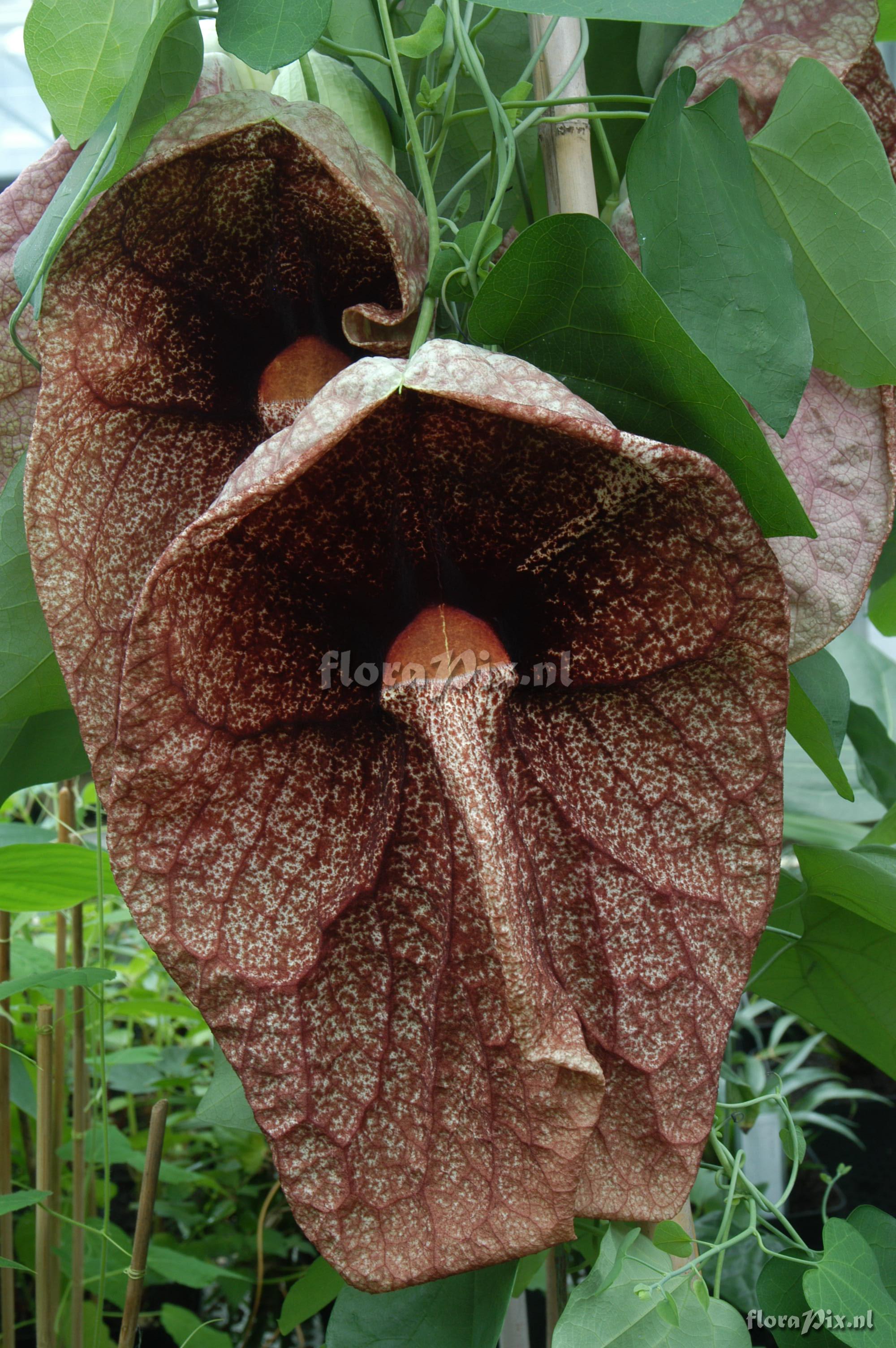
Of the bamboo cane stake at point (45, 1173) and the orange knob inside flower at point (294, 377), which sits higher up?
the orange knob inside flower at point (294, 377)

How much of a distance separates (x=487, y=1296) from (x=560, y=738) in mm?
329

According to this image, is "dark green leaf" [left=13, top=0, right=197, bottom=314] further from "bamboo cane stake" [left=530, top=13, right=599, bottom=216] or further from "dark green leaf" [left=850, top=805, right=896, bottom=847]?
"dark green leaf" [left=850, top=805, right=896, bottom=847]

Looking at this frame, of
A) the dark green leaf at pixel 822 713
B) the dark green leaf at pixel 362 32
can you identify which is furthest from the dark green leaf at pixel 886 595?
the dark green leaf at pixel 362 32

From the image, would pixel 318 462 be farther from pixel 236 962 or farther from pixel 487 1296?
pixel 487 1296

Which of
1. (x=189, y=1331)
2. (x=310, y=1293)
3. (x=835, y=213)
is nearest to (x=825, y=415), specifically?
(x=835, y=213)

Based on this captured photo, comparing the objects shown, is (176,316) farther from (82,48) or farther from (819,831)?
(819,831)

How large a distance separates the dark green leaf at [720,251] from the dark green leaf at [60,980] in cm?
48

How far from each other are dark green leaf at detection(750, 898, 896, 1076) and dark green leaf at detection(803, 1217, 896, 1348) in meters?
0.15

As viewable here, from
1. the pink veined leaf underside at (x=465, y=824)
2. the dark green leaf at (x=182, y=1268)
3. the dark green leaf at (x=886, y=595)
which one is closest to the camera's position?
the pink veined leaf underside at (x=465, y=824)

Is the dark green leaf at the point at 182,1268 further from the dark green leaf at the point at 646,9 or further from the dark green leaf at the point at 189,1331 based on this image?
the dark green leaf at the point at 646,9

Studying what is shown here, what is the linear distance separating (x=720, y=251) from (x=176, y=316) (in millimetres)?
276

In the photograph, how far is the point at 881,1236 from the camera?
0.67 metres

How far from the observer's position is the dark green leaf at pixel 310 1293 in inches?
29.0

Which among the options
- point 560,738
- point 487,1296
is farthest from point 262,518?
point 487,1296
